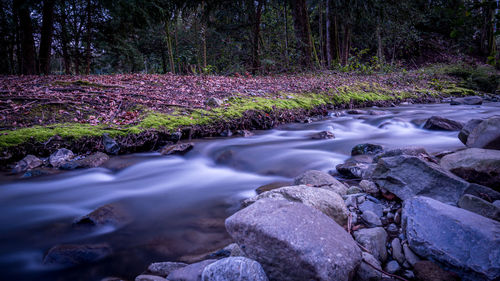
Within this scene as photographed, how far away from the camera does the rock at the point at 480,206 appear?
214 centimetres

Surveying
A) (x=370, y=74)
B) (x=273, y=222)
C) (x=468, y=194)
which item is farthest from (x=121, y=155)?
(x=370, y=74)

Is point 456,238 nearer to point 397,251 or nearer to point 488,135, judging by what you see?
point 397,251

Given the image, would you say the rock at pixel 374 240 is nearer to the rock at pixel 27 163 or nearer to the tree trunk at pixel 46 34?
the rock at pixel 27 163

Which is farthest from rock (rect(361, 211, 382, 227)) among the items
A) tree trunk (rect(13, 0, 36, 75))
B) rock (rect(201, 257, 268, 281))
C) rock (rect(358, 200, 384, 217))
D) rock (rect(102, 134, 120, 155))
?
tree trunk (rect(13, 0, 36, 75))

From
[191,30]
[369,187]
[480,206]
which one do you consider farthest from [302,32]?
[480,206]

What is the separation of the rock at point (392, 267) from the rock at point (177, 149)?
388 cm

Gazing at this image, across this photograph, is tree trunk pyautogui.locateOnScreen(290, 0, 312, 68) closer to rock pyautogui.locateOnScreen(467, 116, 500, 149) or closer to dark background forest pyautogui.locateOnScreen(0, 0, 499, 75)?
dark background forest pyautogui.locateOnScreen(0, 0, 499, 75)

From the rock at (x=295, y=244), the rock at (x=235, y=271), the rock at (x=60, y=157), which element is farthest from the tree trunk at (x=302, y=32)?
the rock at (x=235, y=271)

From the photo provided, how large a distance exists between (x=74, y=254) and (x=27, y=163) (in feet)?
8.08

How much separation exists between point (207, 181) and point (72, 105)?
11.0 ft

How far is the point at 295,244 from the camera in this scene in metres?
1.73

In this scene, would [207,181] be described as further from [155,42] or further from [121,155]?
[155,42]

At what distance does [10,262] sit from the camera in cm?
240

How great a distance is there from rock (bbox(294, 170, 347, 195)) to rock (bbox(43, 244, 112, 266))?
2276 mm
